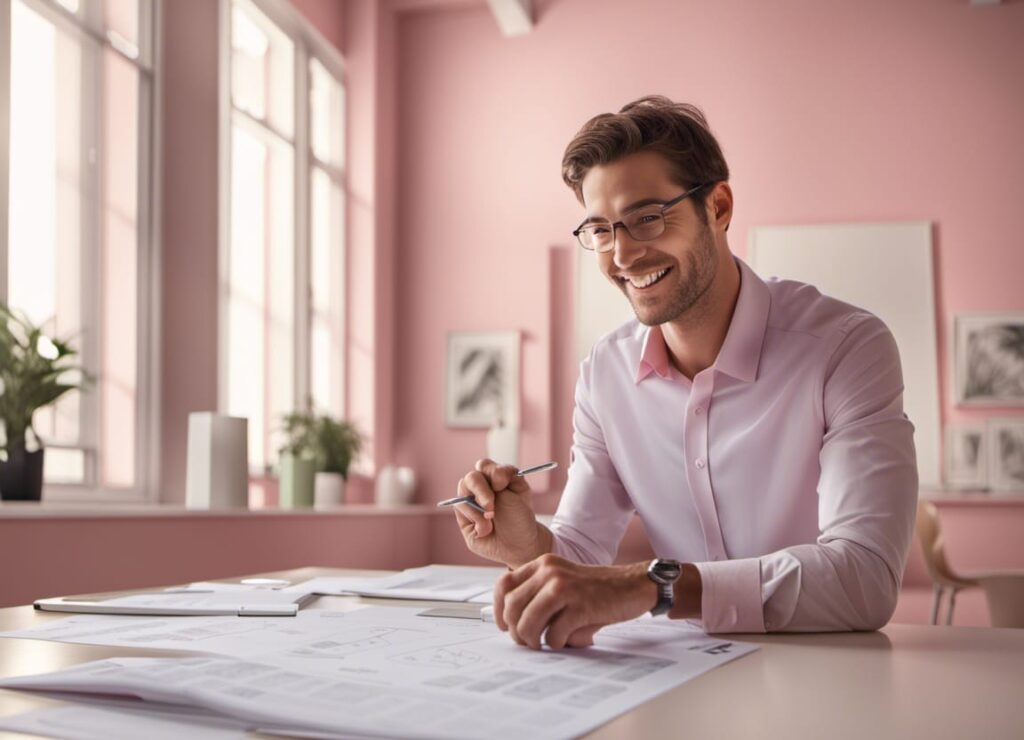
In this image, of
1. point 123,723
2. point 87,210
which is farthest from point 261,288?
point 123,723

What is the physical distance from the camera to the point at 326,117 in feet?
20.9

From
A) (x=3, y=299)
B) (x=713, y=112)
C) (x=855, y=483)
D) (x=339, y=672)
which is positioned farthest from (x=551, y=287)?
(x=339, y=672)

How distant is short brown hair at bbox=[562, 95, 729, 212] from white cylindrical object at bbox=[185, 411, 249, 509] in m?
2.34

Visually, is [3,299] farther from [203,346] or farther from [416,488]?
[416,488]

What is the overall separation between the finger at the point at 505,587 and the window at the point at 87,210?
297 cm

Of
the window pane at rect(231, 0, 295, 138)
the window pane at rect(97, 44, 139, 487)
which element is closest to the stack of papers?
the window pane at rect(97, 44, 139, 487)

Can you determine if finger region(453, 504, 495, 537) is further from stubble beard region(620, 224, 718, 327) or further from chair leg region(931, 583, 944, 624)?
chair leg region(931, 583, 944, 624)

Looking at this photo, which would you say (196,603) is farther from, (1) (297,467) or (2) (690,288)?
(1) (297,467)

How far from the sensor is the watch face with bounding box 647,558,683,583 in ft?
3.62

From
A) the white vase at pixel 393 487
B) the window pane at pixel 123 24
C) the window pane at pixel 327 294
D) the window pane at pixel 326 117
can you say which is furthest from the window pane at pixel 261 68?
the white vase at pixel 393 487

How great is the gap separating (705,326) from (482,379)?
4.71 m

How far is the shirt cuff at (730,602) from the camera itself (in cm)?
115

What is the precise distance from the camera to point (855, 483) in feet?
4.58

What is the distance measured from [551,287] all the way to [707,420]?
15.5ft
